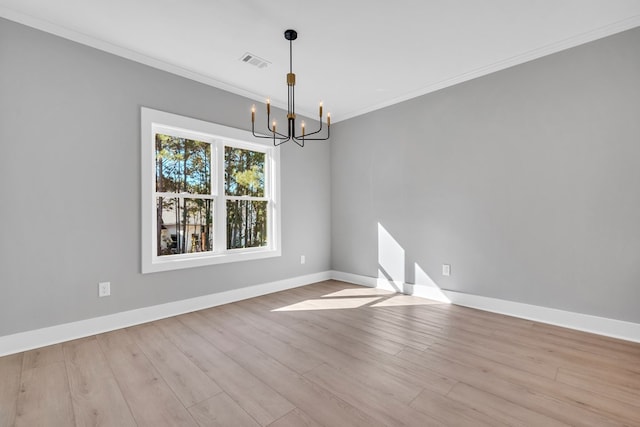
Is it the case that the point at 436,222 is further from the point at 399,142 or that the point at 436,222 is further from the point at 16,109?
the point at 16,109

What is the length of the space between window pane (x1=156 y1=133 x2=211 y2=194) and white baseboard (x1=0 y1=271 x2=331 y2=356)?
51.2 inches

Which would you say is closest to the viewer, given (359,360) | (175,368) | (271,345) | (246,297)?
(175,368)

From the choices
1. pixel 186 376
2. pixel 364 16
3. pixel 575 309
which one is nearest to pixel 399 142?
pixel 364 16

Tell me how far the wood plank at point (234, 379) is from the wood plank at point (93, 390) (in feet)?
1.65

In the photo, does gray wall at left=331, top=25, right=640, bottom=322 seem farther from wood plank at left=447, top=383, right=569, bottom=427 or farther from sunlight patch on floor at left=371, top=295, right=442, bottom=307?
wood plank at left=447, top=383, right=569, bottom=427

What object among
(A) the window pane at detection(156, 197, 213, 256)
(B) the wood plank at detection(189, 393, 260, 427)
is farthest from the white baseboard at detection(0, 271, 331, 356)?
(B) the wood plank at detection(189, 393, 260, 427)

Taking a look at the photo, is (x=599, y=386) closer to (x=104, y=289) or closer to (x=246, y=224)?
(x=246, y=224)

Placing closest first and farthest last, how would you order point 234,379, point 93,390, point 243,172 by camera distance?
point 93,390, point 234,379, point 243,172

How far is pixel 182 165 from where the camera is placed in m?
3.41

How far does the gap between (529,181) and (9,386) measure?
15.1 ft

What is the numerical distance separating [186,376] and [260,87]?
10.7ft

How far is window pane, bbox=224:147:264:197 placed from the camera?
382 cm

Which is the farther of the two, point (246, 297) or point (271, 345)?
point (246, 297)

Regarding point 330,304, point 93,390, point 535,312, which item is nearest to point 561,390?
point 535,312
